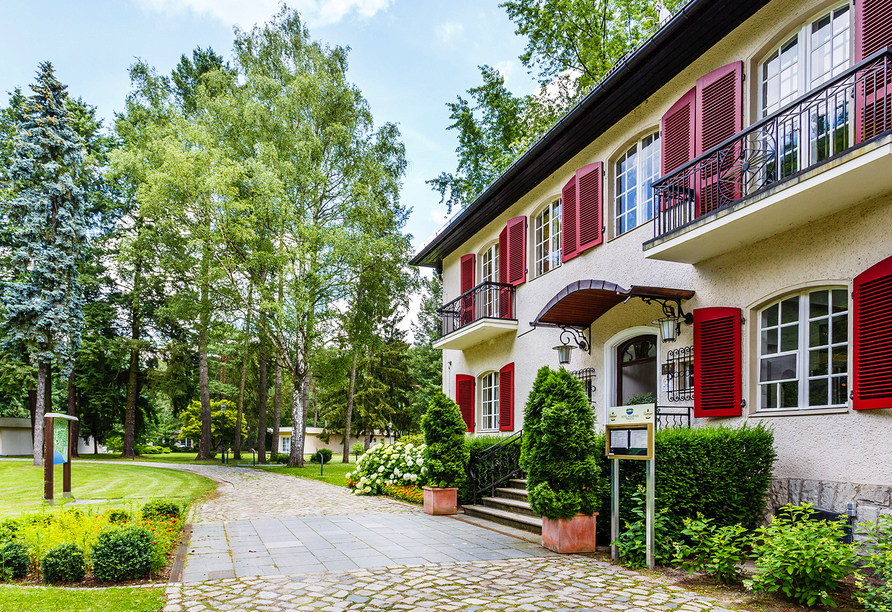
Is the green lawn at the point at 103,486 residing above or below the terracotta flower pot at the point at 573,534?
below

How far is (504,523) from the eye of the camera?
30.9 feet

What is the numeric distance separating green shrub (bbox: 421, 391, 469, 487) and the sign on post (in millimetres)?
4025

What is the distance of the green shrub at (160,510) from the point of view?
8055 millimetres

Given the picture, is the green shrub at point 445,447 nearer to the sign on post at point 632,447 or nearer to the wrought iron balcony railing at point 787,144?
the sign on post at point 632,447

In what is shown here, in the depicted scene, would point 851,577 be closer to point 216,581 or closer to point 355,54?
point 216,581

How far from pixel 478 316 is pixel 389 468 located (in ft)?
13.8

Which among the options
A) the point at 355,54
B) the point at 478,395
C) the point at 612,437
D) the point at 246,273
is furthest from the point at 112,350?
the point at 612,437

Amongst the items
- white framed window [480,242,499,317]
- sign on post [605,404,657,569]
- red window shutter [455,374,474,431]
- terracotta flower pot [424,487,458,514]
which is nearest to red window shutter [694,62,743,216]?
sign on post [605,404,657,569]

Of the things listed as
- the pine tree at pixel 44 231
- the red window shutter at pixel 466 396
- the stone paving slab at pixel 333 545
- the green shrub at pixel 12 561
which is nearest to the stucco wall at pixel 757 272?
the stone paving slab at pixel 333 545

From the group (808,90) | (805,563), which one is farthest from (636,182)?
(805,563)

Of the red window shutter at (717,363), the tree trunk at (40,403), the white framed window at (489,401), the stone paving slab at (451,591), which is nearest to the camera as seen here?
the stone paving slab at (451,591)

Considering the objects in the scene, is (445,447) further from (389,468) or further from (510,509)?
(389,468)

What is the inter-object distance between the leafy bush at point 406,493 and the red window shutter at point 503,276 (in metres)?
4.36

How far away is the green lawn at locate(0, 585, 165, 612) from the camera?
4.84m
